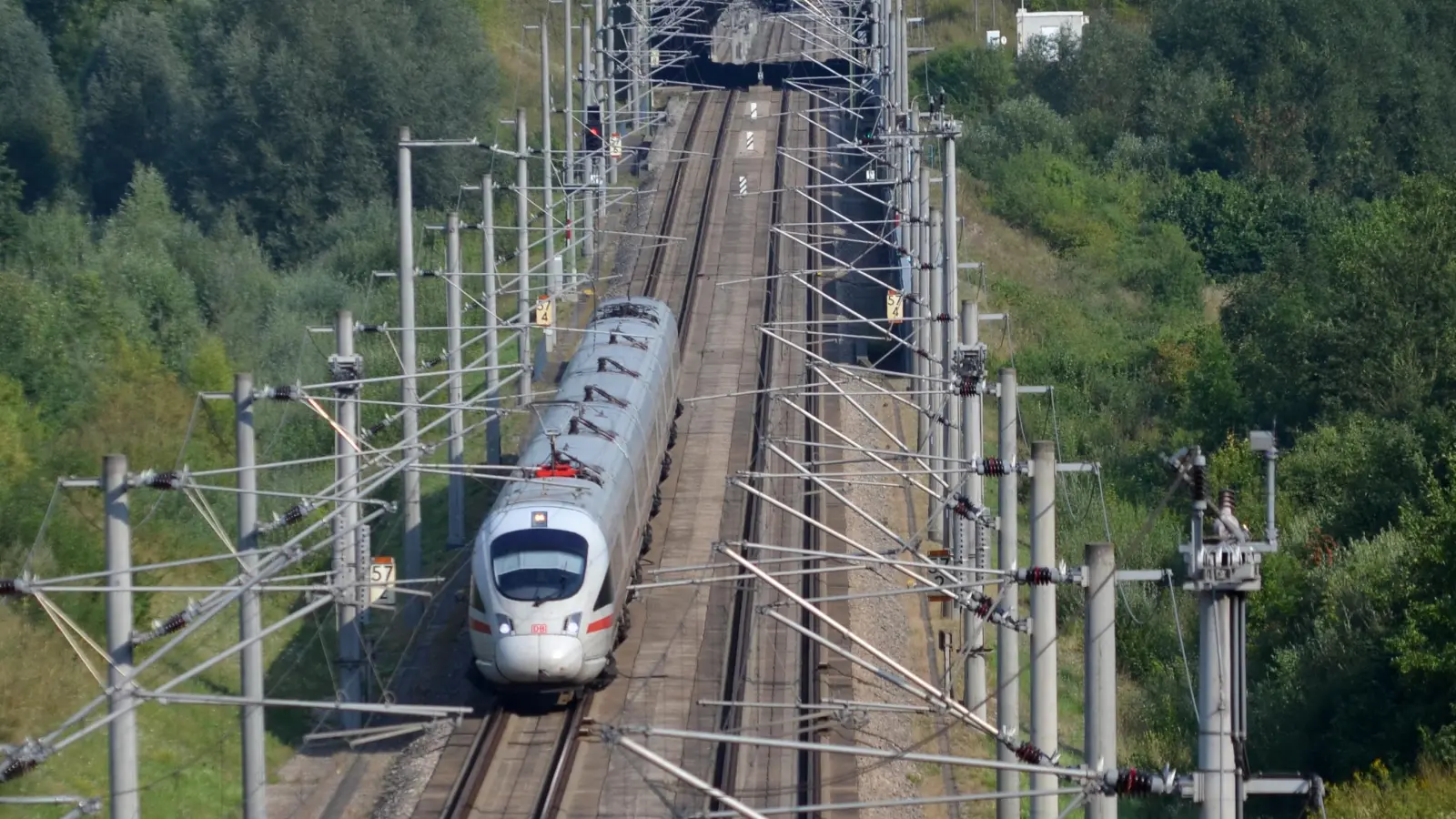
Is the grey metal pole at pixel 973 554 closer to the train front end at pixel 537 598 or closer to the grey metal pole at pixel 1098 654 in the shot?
the train front end at pixel 537 598

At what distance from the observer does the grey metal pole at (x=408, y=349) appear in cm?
2347

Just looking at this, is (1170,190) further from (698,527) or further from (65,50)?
(65,50)

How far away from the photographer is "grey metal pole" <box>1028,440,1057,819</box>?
13.8m

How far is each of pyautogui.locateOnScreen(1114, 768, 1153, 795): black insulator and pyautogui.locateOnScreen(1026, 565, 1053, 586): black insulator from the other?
2270mm

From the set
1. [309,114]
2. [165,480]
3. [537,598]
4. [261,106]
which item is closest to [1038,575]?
[165,480]

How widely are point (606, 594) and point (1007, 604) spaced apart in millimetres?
6090

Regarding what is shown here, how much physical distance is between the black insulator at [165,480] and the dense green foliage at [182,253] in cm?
210

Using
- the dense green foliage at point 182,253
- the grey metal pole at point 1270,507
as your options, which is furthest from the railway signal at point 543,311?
the grey metal pole at point 1270,507

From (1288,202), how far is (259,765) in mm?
49763

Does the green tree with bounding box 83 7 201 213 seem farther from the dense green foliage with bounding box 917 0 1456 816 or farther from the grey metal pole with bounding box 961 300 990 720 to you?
the grey metal pole with bounding box 961 300 990 720

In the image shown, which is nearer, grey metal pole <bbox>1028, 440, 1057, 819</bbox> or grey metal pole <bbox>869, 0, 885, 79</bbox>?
grey metal pole <bbox>1028, 440, 1057, 819</bbox>

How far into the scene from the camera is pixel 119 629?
13.3m

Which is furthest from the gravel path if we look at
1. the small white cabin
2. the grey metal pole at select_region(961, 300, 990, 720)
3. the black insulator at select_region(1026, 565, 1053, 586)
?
the small white cabin

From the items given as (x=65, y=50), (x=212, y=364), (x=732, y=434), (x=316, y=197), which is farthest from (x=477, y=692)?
(x=65, y=50)
